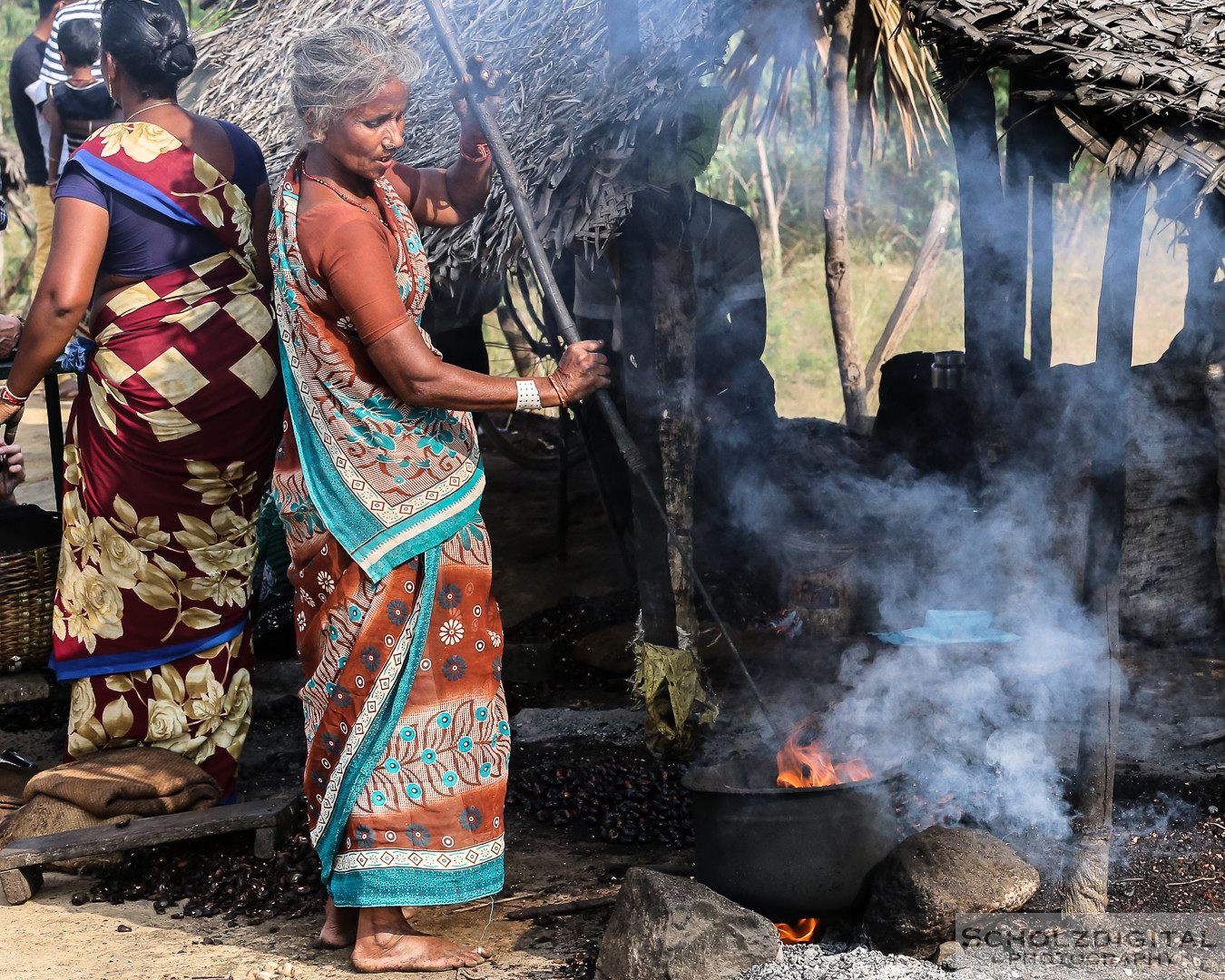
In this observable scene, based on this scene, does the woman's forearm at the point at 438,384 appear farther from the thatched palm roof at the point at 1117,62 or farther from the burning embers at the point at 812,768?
the thatched palm roof at the point at 1117,62

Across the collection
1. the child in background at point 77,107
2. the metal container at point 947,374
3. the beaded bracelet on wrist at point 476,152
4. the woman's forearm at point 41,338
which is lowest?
the metal container at point 947,374

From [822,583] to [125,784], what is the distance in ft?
10.1

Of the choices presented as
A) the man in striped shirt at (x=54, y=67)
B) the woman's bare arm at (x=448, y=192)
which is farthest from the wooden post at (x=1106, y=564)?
the man in striped shirt at (x=54, y=67)

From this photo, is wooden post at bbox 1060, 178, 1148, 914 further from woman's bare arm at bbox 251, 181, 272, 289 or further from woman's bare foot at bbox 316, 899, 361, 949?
woman's bare arm at bbox 251, 181, 272, 289

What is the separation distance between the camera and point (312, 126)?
2.83m

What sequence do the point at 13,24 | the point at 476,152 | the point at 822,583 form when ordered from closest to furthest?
the point at 476,152
the point at 822,583
the point at 13,24

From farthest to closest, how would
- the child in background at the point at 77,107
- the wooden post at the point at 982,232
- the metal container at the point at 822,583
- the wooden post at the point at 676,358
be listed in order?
the child in background at the point at 77,107 < the metal container at the point at 822,583 < the wooden post at the point at 982,232 < the wooden post at the point at 676,358

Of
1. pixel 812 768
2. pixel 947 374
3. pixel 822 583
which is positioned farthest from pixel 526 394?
pixel 947 374

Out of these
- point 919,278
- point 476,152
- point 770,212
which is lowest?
point 919,278

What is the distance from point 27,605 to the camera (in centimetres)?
423

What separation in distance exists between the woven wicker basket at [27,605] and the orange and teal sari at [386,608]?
1.61 metres

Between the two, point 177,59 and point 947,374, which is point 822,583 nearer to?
point 947,374

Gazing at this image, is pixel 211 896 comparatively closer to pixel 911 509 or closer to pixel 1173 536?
pixel 911 509

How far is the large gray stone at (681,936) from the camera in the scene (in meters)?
2.79
